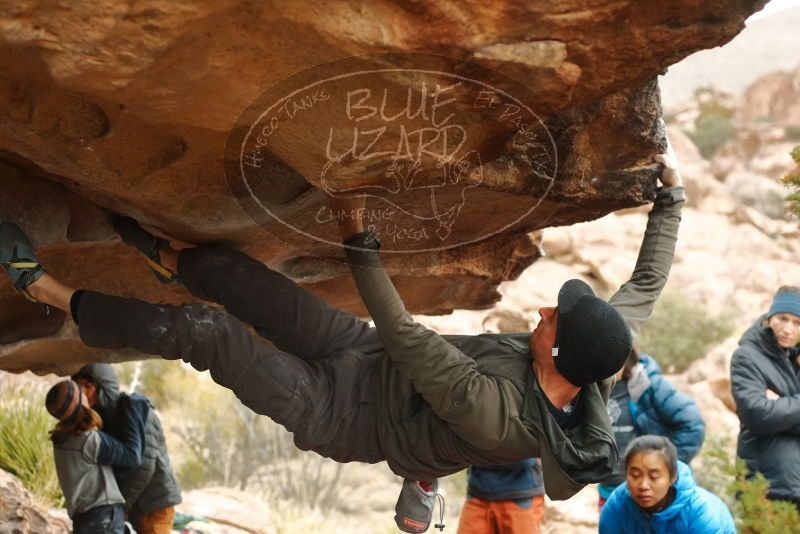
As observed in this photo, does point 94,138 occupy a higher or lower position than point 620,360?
higher

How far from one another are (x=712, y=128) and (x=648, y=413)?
23302 mm

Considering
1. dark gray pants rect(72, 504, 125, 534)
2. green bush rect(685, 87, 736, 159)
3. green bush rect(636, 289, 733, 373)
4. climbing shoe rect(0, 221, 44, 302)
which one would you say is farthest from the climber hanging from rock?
green bush rect(685, 87, 736, 159)

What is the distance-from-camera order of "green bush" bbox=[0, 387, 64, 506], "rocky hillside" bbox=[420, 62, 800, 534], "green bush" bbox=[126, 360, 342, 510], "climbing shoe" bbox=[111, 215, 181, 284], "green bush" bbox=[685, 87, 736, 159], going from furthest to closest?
"green bush" bbox=[685, 87, 736, 159]
"rocky hillside" bbox=[420, 62, 800, 534]
"green bush" bbox=[126, 360, 342, 510]
"green bush" bbox=[0, 387, 64, 506]
"climbing shoe" bbox=[111, 215, 181, 284]

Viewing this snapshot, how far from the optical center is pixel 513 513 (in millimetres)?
5375

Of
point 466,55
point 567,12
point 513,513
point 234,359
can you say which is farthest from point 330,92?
point 513,513

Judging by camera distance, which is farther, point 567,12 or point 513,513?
point 513,513

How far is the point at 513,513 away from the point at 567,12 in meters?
3.60

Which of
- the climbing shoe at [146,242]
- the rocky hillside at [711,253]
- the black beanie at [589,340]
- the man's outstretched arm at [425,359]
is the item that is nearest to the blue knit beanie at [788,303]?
the black beanie at [589,340]

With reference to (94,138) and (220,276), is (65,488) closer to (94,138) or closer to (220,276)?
(220,276)

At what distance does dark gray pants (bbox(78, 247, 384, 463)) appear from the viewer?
3484mm

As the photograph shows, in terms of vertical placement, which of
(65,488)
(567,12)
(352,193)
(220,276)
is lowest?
(65,488)

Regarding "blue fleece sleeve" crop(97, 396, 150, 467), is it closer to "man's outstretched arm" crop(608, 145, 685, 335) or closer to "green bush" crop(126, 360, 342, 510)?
"man's outstretched arm" crop(608, 145, 685, 335)

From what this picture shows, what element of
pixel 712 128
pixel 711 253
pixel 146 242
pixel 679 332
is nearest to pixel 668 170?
pixel 146 242

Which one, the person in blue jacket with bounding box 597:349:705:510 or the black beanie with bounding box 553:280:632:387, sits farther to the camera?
the person in blue jacket with bounding box 597:349:705:510
